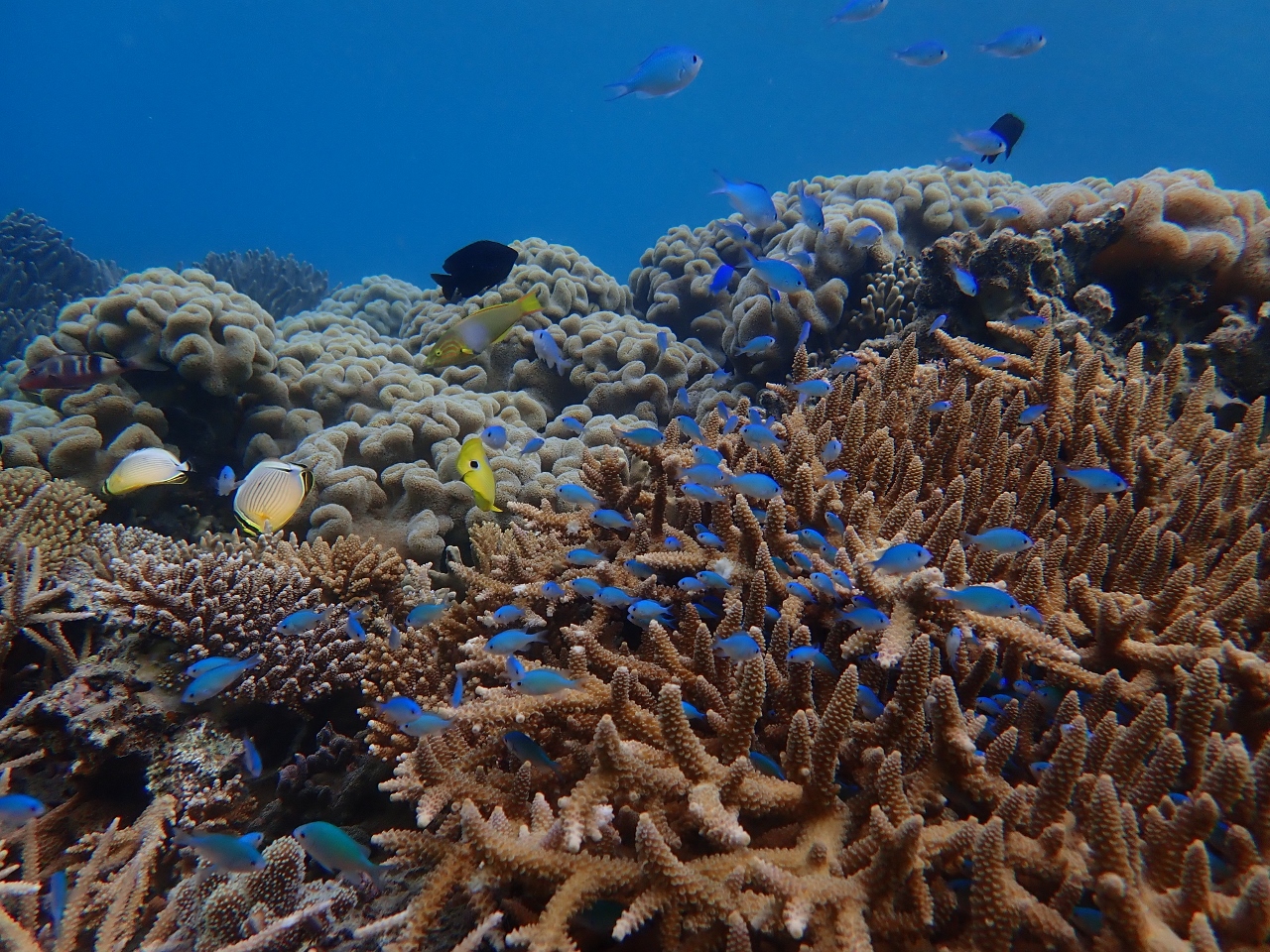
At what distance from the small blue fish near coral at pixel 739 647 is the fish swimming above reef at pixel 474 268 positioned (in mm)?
4289

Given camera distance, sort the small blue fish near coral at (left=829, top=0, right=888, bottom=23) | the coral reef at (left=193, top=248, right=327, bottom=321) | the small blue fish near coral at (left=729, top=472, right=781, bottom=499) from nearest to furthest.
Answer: the small blue fish near coral at (left=729, top=472, right=781, bottom=499) < the small blue fish near coral at (left=829, top=0, right=888, bottom=23) < the coral reef at (left=193, top=248, right=327, bottom=321)

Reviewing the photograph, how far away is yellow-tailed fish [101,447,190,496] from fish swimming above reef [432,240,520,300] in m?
2.58

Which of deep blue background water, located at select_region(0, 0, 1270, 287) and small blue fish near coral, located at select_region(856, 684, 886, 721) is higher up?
deep blue background water, located at select_region(0, 0, 1270, 287)

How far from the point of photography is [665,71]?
514 cm

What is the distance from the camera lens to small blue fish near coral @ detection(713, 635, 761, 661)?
2156mm

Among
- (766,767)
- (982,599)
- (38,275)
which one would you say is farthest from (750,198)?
(38,275)

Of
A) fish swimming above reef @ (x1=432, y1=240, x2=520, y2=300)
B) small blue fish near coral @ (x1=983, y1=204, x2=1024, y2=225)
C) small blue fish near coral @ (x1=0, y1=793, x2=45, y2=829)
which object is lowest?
small blue fish near coral @ (x1=0, y1=793, x2=45, y2=829)

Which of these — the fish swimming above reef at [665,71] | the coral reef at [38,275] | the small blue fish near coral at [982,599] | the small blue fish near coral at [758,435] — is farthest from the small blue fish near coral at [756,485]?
the coral reef at [38,275]

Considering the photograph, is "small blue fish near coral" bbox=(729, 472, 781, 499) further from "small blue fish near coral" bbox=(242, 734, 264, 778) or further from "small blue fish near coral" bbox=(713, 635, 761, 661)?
"small blue fish near coral" bbox=(242, 734, 264, 778)

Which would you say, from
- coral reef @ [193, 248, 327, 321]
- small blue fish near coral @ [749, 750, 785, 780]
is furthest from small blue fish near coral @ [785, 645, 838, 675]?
coral reef @ [193, 248, 327, 321]

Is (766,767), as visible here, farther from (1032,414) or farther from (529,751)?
(1032,414)

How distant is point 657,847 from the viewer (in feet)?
5.45

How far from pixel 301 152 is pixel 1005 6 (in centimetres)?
11729

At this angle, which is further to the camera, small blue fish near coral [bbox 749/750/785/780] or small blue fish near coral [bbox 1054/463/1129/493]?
small blue fish near coral [bbox 1054/463/1129/493]
